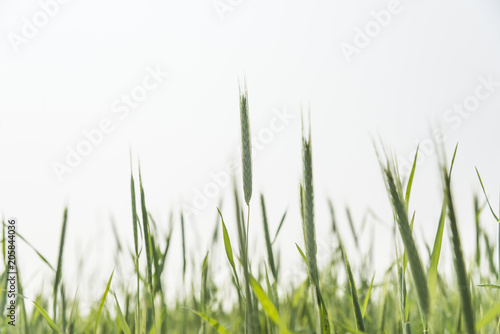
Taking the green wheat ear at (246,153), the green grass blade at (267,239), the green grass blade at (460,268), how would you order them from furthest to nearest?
the green grass blade at (267,239), the green wheat ear at (246,153), the green grass blade at (460,268)

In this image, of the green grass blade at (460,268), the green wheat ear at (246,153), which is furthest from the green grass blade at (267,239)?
the green grass blade at (460,268)

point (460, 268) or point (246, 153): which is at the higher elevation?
point (246, 153)

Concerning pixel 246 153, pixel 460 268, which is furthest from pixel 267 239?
pixel 460 268

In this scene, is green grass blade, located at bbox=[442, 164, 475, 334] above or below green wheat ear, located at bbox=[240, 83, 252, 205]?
below

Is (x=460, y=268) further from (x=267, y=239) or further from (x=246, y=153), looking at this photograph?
(x=267, y=239)

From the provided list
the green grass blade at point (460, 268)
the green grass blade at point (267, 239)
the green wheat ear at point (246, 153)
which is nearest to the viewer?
the green grass blade at point (460, 268)

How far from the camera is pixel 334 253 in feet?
5.63

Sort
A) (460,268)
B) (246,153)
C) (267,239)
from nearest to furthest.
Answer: (460,268) → (246,153) → (267,239)

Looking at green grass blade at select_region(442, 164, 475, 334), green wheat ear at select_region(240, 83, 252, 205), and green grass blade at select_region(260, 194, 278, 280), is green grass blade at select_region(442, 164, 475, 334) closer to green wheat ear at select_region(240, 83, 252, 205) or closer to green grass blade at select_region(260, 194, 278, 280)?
green wheat ear at select_region(240, 83, 252, 205)

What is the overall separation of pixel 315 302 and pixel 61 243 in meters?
0.56

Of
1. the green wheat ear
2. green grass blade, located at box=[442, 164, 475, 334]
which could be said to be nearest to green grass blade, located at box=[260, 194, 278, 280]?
the green wheat ear

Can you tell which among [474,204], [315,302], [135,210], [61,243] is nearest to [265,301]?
[315,302]

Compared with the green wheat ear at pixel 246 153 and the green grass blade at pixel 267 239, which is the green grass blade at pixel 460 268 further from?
the green grass blade at pixel 267 239

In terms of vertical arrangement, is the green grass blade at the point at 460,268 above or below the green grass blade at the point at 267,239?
below
